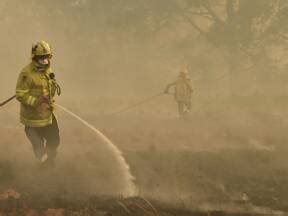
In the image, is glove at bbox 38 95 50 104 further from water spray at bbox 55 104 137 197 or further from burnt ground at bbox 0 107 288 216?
burnt ground at bbox 0 107 288 216

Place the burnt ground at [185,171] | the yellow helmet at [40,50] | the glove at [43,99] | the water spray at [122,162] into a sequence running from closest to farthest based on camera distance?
the burnt ground at [185,171] < the yellow helmet at [40,50] < the glove at [43,99] < the water spray at [122,162]

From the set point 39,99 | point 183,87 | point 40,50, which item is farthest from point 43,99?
point 183,87

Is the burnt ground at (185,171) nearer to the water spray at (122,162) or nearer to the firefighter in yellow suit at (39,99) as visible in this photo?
the water spray at (122,162)

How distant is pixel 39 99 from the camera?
7641 mm

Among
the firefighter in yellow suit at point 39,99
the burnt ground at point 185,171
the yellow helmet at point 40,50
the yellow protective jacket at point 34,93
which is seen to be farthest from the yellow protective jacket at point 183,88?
the yellow helmet at point 40,50

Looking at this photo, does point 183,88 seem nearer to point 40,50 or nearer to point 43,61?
point 43,61

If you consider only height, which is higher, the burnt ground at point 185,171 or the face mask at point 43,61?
the face mask at point 43,61

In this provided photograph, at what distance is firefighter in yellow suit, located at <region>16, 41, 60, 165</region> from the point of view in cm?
762

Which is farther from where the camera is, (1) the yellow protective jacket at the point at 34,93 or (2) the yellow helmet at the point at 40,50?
(1) the yellow protective jacket at the point at 34,93

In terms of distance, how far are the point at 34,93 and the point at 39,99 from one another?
7.6 inches

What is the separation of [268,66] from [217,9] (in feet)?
20.9

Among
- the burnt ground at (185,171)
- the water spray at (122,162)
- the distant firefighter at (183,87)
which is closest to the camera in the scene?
the burnt ground at (185,171)

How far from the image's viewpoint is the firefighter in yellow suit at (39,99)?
25.0 feet

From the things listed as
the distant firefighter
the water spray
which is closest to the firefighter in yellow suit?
the water spray
